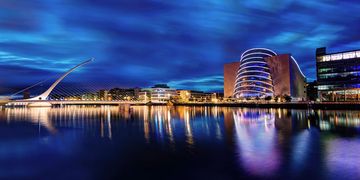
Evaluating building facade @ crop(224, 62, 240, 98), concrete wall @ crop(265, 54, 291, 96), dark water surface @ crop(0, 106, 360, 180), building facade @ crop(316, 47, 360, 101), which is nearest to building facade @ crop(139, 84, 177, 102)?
building facade @ crop(224, 62, 240, 98)

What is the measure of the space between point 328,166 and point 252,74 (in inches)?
3727

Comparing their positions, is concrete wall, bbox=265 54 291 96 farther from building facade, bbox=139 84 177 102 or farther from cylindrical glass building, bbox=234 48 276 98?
building facade, bbox=139 84 177 102

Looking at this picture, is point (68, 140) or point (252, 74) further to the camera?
point (252, 74)

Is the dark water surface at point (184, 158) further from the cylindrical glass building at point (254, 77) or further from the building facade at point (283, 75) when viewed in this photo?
the building facade at point (283, 75)

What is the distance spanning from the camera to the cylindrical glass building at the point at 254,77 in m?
98.6

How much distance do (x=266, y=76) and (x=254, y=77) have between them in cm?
414

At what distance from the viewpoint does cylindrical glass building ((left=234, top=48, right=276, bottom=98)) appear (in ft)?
324

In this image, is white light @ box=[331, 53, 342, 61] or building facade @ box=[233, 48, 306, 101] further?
building facade @ box=[233, 48, 306, 101]

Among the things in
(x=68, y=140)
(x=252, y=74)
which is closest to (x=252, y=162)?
(x=68, y=140)

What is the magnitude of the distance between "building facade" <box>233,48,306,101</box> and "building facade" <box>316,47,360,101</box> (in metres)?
19.5

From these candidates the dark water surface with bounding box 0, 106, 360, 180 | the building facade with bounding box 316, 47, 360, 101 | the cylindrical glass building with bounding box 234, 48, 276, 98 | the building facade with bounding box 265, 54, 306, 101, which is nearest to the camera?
the dark water surface with bounding box 0, 106, 360, 180

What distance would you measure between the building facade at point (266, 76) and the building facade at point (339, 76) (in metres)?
19.5

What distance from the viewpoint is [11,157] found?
1238 centimetres

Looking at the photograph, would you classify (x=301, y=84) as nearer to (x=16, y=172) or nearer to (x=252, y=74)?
(x=252, y=74)
